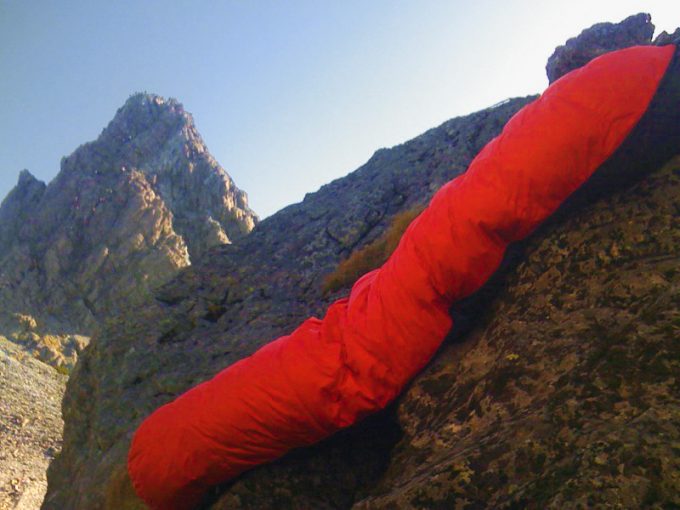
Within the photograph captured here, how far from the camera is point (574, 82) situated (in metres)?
3.33

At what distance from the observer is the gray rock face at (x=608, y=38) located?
21.1ft

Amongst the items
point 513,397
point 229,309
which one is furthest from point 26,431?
point 513,397

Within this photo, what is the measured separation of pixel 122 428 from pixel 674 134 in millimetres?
6456

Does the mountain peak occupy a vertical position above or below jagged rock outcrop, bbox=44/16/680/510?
above

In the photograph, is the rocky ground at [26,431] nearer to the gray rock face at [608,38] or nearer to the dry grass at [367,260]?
the dry grass at [367,260]

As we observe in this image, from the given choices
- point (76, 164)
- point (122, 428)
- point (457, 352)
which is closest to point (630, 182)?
point (457, 352)

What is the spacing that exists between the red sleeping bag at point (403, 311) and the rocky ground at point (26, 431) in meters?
18.3

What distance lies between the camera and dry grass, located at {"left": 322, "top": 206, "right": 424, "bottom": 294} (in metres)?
6.65

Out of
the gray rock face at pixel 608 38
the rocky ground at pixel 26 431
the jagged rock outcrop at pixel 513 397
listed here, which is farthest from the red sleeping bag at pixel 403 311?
the rocky ground at pixel 26 431

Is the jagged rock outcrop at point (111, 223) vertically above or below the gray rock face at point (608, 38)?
above

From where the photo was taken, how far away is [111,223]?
6153 centimetres

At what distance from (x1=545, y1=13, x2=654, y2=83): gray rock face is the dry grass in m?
2.77

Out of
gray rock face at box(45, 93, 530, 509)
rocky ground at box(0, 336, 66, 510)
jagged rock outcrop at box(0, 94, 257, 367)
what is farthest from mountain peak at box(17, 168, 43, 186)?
gray rock face at box(45, 93, 530, 509)

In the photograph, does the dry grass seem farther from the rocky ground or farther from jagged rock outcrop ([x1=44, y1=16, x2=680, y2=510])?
the rocky ground
